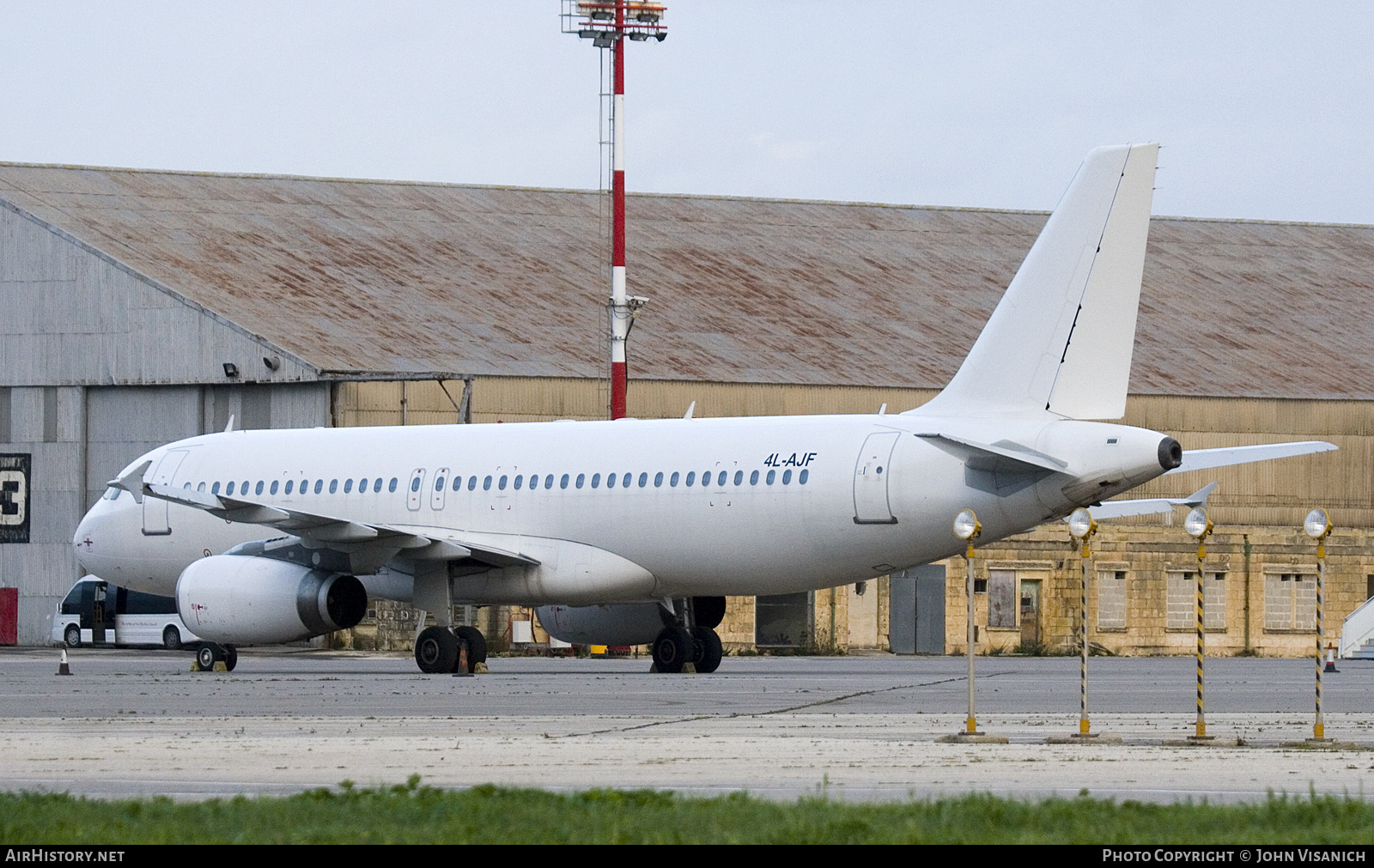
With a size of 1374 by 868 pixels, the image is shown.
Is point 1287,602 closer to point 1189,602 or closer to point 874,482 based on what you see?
point 1189,602

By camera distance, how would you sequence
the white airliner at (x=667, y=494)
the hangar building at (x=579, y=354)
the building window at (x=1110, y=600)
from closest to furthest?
the white airliner at (x=667, y=494) → the hangar building at (x=579, y=354) → the building window at (x=1110, y=600)

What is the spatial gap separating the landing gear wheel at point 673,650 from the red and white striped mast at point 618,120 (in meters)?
12.5

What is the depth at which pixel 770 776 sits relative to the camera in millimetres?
16219

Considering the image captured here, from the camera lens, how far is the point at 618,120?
168ft

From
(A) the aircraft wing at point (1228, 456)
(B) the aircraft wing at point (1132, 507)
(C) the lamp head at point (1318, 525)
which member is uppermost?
(A) the aircraft wing at point (1228, 456)

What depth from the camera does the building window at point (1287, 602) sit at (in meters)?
62.8

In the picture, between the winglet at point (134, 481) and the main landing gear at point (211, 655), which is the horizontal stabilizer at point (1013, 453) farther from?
the winglet at point (134, 481)

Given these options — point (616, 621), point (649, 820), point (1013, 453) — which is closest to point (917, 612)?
point (616, 621)

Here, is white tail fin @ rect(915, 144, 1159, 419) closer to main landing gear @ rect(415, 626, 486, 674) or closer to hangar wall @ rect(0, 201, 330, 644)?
main landing gear @ rect(415, 626, 486, 674)

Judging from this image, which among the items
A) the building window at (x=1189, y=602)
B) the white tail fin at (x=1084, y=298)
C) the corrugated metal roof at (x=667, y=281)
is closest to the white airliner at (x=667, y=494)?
the white tail fin at (x=1084, y=298)

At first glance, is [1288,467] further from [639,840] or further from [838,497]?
[639,840]

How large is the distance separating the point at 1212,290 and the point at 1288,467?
916 cm

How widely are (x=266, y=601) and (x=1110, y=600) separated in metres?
31.5

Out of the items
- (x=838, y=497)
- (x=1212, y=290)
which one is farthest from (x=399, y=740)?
(x=1212, y=290)
